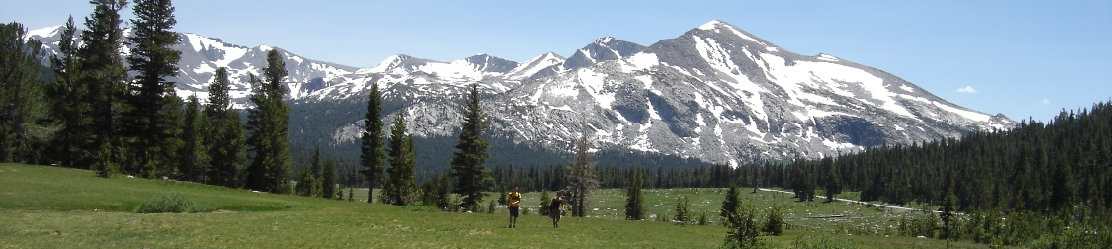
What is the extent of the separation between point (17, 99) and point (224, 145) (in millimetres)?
18852

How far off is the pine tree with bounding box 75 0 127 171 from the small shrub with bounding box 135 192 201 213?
2506 centimetres

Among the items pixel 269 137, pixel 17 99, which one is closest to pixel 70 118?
pixel 17 99

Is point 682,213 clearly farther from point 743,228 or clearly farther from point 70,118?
point 70,118

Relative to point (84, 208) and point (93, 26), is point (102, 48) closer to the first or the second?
point (93, 26)

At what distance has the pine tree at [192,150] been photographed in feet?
242

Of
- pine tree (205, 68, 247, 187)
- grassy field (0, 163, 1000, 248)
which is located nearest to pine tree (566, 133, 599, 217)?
pine tree (205, 68, 247, 187)

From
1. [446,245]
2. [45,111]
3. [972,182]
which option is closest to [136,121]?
[45,111]

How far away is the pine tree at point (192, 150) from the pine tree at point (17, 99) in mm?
14291

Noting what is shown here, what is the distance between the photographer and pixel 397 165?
72188 mm

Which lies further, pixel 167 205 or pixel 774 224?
pixel 774 224

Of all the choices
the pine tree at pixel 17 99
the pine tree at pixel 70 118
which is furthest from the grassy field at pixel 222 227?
the pine tree at pixel 17 99

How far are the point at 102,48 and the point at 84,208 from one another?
29.9 metres

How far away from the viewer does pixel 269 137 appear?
235 ft

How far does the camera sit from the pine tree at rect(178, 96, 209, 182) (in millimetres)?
73812
